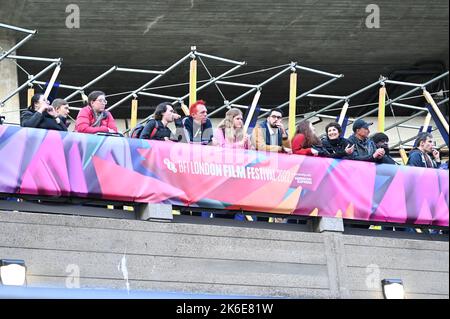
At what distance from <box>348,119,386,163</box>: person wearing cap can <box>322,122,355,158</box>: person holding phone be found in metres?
0.20

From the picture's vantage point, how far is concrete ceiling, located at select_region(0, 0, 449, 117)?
22.3 meters

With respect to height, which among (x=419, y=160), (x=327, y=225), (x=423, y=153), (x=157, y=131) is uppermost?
(x=423, y=153)

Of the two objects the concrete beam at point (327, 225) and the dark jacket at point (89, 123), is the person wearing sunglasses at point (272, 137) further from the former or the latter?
the dark jacket at point (89, 123)

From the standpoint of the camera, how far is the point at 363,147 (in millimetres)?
16922

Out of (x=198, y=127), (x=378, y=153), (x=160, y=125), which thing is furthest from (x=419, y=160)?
(x=160, y=125)

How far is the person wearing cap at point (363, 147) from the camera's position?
16.8 metres

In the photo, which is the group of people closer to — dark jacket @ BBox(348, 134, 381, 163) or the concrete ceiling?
dark jacket @ BBox(348, 134, 381, 163)

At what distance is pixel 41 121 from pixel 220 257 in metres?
2.57

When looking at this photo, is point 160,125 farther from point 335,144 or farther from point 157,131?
point 335,144

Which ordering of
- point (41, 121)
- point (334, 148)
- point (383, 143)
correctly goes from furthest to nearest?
point (383, 143) < point (334, 148) < point (41, 121)

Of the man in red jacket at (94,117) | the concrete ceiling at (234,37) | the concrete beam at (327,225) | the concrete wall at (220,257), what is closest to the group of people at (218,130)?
the man in red jacket at (94,117)

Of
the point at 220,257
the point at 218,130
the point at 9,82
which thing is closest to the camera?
the point at 220,257

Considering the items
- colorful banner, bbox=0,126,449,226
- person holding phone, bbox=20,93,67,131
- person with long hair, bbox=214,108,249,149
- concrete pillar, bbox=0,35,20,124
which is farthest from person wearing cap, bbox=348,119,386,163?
concrete pillar, bbox=0,35,20,124

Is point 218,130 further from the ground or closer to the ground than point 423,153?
closer to the ground
